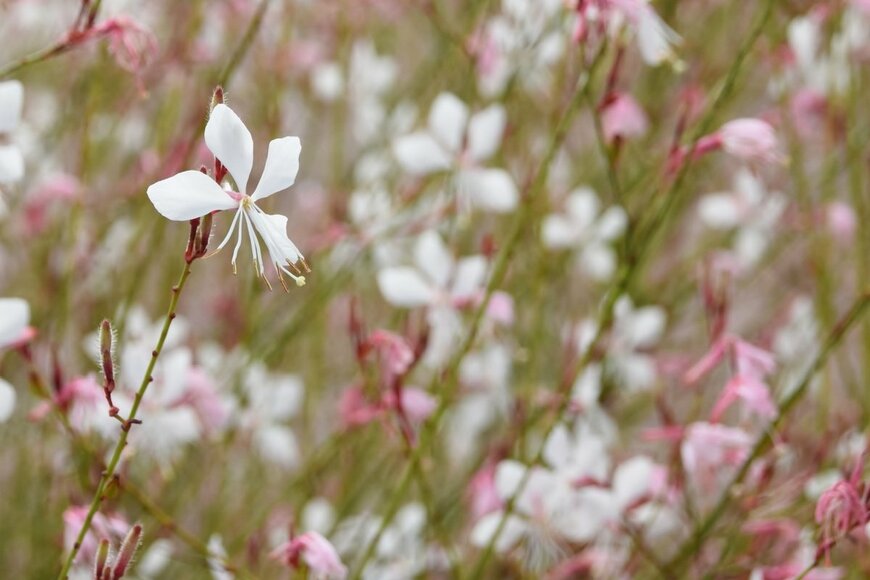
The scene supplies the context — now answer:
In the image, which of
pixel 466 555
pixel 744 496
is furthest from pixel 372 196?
pixel 744 496

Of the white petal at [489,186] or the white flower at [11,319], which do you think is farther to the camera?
the white petal at [489,186]

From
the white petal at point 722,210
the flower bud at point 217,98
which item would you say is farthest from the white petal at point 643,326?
the flower bud at point 217,98

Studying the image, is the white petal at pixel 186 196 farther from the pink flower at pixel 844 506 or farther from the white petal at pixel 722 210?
the white petal at pixel 722 210

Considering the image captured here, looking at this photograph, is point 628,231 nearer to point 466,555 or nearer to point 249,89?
point 466,555

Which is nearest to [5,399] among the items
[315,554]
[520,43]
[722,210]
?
[315,554]

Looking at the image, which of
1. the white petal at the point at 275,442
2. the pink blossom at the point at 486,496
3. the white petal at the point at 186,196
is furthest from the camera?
the white petal at the point at 275,442

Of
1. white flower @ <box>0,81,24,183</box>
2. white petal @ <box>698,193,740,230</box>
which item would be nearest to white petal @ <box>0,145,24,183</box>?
white flower @ <box>0,81,24,183</box>

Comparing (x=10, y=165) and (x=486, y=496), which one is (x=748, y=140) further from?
(x=10, y=165)
